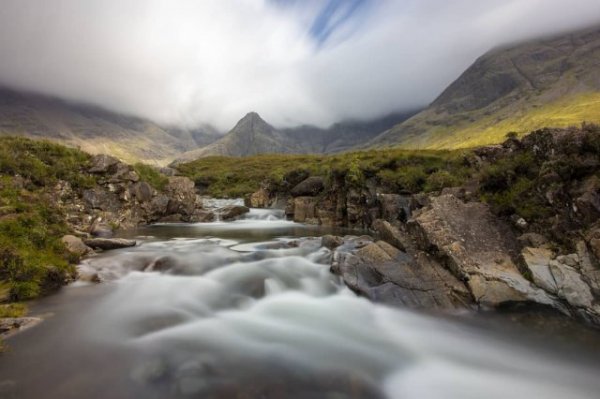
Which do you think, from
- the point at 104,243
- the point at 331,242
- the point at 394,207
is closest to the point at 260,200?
the point at 394,207

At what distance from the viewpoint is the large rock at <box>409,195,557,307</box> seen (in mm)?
10727

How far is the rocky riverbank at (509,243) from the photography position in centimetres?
1028

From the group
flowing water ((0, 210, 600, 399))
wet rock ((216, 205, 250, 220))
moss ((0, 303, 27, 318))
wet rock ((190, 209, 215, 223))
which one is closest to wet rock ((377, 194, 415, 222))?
flowing water ((0, 210, 600, 399))

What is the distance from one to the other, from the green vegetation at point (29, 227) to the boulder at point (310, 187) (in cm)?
2103

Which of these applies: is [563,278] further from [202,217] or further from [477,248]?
[202,217]

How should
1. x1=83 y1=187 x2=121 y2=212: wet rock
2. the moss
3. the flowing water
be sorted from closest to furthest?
the flowing water → the moss → x1=83 y1=187 x2=121 y2=212: wet rock

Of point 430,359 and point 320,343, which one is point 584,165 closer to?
point 430,359

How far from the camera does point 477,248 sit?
12438mm

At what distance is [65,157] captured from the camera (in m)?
25.8

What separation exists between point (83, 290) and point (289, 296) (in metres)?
7.48

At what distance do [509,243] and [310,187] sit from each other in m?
24.5

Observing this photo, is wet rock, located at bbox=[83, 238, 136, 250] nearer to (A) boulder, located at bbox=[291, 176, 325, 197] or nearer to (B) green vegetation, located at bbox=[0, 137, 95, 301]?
(B) green vegetation, located at bbox=[0, 137, 95, 301]

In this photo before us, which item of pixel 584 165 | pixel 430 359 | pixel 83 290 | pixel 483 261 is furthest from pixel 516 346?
pixel 83 290

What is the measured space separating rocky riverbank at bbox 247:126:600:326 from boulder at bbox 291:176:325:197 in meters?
18.8
